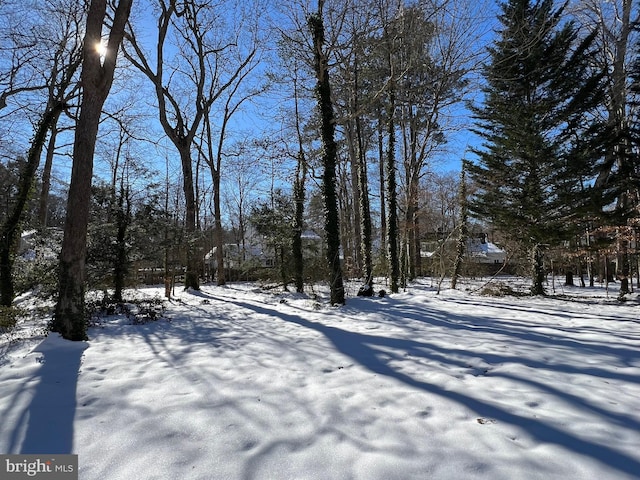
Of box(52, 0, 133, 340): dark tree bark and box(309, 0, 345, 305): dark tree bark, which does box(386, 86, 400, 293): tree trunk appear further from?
box(52, 0, 133, 340): dark tree bark

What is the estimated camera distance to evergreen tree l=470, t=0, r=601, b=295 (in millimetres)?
11086

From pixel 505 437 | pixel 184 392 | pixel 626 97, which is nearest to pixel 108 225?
pixel 184 392

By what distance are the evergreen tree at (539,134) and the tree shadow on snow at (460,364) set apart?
7049 mm

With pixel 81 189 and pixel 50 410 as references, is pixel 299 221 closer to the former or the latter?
pixel 81 189

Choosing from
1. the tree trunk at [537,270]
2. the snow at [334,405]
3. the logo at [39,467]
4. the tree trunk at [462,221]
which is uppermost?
the tree trunk at [462,221]

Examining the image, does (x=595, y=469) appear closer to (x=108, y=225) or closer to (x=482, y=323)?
(x=482, y=323)

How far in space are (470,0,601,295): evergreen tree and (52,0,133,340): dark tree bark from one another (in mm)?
10762

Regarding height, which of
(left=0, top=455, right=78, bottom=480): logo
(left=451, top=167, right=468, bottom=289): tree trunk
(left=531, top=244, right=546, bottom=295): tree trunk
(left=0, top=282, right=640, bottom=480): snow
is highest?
(left=451, top=167, right=468, bottom=289): tree trunk

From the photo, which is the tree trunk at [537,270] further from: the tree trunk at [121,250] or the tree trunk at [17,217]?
the tree trunk at [17,217]

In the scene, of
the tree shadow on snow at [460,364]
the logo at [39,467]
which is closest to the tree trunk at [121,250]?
the tree shadow on snow at [460,364]

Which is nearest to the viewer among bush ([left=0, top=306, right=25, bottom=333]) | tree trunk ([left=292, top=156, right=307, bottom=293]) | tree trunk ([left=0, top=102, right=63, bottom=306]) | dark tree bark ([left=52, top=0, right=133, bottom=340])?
dark tree bark ([left=52, top=0, right=133, bottom=340])

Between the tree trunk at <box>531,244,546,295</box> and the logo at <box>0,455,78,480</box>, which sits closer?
the logo at <box>0,455,78,480</box>

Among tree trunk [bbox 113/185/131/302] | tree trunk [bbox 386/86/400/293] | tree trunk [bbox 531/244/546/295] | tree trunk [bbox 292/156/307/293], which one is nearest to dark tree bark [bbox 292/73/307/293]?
tree trunk [bbox 292/156/307/293]

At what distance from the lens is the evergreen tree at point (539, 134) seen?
36.4 ft
